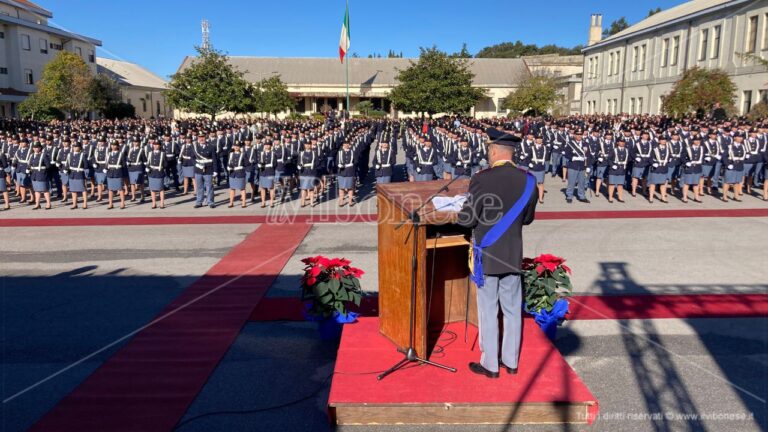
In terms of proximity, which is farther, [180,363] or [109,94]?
[109,94]

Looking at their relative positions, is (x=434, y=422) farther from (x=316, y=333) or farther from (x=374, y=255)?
(x=374, y=255)

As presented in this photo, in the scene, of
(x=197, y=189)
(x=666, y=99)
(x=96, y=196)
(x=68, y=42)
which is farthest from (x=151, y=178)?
(x=68, y=42)

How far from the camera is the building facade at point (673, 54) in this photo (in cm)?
3322

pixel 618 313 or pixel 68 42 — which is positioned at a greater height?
pixel 68 42

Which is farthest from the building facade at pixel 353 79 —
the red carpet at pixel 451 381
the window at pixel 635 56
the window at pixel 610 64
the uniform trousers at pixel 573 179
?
the red carpet at pixel 451 381

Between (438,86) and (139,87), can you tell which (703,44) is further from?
(139,87)

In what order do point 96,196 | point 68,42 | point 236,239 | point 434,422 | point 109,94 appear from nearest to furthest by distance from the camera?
point 434,422 → point 236,239 → point 96,196 → point 109,94 → point 68,42

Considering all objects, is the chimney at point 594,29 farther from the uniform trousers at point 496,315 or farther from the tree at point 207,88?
the uniform trousers at point 496,315

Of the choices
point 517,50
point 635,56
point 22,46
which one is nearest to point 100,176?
point 22,46

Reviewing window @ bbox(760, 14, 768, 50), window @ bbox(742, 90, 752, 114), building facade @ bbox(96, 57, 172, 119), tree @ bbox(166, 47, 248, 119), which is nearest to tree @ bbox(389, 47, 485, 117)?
tree @ bbox(166, 47, 248, 119)

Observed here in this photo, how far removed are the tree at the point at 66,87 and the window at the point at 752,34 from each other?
44195 millimetres

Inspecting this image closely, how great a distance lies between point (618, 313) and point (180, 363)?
495cm

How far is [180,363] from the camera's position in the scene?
568 cm

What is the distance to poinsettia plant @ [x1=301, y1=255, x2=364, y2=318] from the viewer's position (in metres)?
6.02
